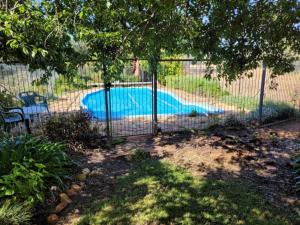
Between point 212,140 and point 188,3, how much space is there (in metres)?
3.49

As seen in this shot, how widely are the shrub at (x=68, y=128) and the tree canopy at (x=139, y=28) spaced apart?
2197mm

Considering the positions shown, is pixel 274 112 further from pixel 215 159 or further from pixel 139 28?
pixel 139 28

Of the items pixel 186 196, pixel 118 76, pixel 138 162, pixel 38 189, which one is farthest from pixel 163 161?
pixel 118 76

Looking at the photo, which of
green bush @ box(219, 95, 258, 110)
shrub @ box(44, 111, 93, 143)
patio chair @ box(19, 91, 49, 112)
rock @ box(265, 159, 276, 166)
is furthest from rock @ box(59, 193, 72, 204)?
green bush @ box(219, 95, 258, 110)

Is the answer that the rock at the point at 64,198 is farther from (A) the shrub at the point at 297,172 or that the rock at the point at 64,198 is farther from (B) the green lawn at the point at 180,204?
(A) the shrub at the point at 297,172

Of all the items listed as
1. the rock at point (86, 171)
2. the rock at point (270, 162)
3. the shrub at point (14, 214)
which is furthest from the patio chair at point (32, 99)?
the rock at point (270, 162)

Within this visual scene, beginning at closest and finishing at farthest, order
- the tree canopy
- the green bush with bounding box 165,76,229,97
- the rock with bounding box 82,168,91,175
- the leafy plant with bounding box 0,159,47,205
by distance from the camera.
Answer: the tree canopy → the leafy plant with bounding box 0,159,47,205 → the rock with bounding box 82,168,91,175 → the green bush with bounding box 165,76,229,97

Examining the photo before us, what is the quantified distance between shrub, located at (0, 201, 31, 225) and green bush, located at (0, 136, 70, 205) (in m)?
0.13

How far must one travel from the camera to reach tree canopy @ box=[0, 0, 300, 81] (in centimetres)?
252

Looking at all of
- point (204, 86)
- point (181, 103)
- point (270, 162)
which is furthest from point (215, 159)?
point (204, 86)

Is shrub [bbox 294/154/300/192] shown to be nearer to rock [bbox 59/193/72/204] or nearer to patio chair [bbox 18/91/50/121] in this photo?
rock [bbox 59/193/72/204]

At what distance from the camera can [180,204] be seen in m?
3.31

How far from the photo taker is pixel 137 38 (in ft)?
8.57

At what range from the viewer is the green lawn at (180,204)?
9.93 ft
